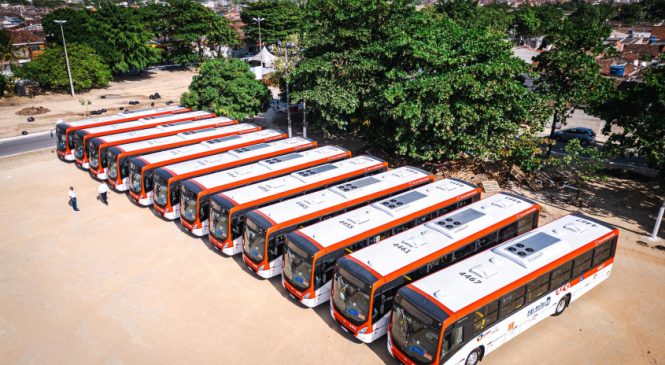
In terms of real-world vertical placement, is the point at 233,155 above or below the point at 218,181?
above

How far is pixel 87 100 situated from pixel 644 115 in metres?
50.8

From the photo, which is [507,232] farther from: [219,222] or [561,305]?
[219,222]

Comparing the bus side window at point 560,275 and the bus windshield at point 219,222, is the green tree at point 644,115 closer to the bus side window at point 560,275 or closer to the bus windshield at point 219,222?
the bus side window at point 560,275

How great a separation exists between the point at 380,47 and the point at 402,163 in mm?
7697

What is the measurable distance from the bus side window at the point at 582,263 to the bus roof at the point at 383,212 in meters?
5.59

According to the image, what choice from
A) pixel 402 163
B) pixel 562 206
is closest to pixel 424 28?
pixel 402 163

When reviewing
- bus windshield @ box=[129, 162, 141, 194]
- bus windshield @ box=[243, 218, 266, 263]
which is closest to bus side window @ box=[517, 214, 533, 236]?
bus windshield @ box=[243, 218, 266, 263]

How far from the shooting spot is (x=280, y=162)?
23469mm

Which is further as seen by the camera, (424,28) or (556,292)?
(424,28)

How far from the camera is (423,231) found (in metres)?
16.2

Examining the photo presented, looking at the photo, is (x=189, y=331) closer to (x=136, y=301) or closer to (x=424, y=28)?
(x=136, y=301)

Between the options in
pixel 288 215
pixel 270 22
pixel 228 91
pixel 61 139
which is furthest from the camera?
pixel 270 22

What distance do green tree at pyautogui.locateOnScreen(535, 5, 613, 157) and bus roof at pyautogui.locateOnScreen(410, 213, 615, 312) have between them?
1388cm

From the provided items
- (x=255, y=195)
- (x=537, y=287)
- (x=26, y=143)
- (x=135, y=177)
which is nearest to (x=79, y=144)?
(x=135, y=177)
